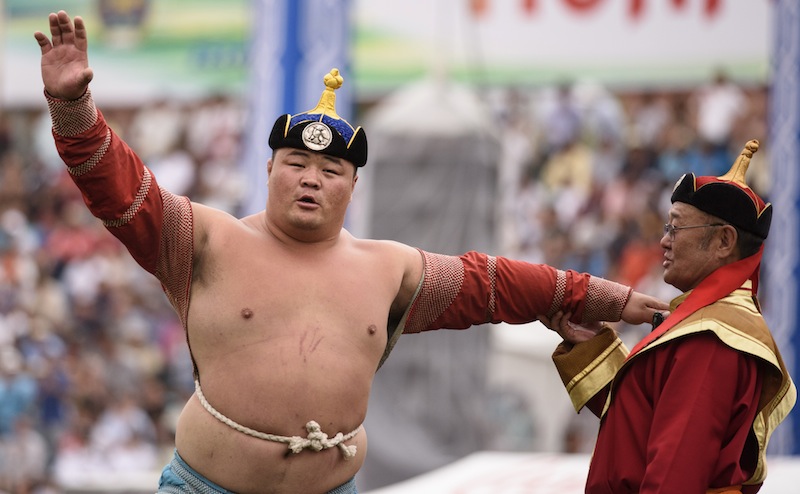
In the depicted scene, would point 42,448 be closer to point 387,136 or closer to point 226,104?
point 387,136

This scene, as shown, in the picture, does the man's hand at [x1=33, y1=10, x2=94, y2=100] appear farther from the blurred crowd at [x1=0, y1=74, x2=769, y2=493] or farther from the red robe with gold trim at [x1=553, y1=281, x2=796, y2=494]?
the blurred crowd at [x1=0, y1=74, x2=769, y2=493]

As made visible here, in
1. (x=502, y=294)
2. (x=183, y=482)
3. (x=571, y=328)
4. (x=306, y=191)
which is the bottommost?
(x=183, y=482)

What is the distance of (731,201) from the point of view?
3463mm

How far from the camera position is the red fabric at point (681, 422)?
3.21m

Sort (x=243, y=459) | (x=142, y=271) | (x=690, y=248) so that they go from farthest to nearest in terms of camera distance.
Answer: (x=142, y=271)
(x=690, y=248)
(x=243, y=459)

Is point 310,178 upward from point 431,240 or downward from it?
upward

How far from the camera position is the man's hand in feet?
10.3

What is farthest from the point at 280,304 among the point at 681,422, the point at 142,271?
the point at 142,271

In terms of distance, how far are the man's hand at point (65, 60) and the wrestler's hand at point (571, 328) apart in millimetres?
1467

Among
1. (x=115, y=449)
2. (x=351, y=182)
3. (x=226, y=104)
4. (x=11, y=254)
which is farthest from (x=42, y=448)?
(x=351, y=182)

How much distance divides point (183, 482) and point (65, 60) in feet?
3.54

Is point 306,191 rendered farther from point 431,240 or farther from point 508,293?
point 431,240

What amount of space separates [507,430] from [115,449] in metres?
3.66

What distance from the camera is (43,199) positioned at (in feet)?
44.5
